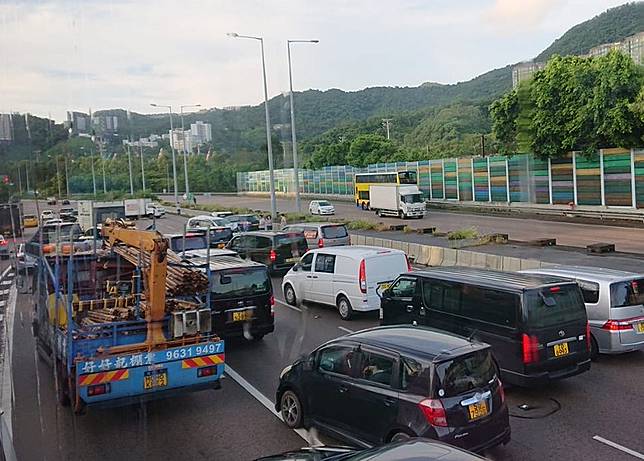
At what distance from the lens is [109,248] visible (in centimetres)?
1132

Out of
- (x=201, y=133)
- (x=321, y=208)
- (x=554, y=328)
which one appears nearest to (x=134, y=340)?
(x=554, y=328)

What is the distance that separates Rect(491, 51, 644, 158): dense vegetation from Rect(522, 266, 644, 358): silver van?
28.8 m

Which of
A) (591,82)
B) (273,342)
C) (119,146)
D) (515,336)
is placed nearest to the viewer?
(515,336)

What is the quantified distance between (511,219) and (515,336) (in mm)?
33335

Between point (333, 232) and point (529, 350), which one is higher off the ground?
point (333, 232)

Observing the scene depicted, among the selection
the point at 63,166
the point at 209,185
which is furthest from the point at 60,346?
the point at 209,185

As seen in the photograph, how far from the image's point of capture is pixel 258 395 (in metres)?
9.43

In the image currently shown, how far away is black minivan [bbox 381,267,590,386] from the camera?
8.62 meters

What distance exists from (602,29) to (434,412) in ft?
265

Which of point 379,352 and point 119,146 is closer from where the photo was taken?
Answer: point 379,352

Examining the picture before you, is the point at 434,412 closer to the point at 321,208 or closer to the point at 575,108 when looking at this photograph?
the point at 575,108

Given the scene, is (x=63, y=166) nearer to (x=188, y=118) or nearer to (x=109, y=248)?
(x=109, y=248)

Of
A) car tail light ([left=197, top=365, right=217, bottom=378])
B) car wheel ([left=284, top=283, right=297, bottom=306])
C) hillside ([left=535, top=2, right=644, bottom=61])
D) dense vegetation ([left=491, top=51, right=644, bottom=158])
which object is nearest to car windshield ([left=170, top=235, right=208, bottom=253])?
car wheel ([left=284, top=283, right=297, bottom=306])

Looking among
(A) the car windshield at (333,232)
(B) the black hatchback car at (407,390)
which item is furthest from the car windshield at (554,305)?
(A) the car windshield at (333,232)
